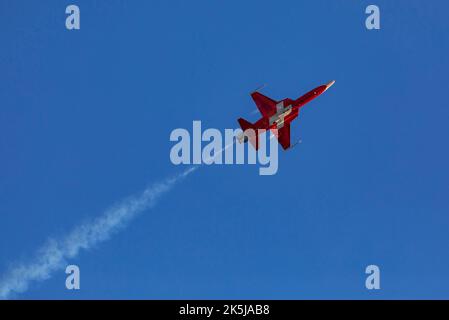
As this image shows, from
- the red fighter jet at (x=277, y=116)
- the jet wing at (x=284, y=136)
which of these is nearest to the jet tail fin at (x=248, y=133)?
the red fighter jet at (x=277, y=116)

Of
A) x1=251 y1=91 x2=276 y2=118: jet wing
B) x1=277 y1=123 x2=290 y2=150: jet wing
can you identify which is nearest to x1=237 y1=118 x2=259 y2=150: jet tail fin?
x1=251 y1=91 x2=276 y2=118: jet wing

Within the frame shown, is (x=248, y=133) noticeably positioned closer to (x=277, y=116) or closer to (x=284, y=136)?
(x=277, y=116)

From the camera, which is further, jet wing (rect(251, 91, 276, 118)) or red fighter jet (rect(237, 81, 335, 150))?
jet wing (rect(251, 91, 276, 118))

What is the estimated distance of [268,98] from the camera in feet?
346

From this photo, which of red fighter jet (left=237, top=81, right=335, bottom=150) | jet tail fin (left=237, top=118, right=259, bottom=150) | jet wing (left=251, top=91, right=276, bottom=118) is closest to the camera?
jet tail fin (left=237, top=118, right=259, bottom=150)

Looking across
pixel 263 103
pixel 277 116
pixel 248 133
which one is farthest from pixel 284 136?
pixel 248 133

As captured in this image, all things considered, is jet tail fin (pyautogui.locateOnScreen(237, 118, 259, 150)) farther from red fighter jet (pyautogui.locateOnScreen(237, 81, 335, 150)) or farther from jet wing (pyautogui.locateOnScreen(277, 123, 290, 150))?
jet wing (pyautogui.locateOnScreen(277, 123, 290, 150))

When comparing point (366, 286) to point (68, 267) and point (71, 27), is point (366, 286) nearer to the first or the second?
point (68, 267)

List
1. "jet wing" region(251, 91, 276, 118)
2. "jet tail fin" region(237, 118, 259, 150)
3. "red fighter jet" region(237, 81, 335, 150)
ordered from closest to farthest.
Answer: "jet tail fin" region(237, 118, 259, 150) < "red fighter jet" region(237, 81, 335, 150) < "jet wing" region(251, 91, 276, 118)

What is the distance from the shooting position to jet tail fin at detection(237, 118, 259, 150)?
99875 millimetres
